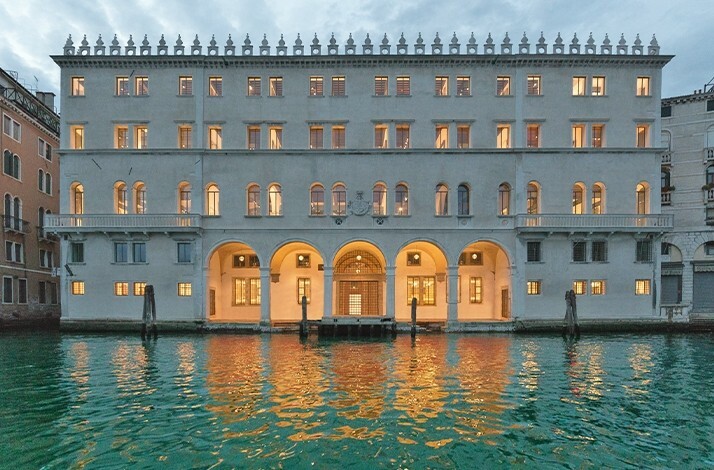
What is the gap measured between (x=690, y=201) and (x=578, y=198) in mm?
9444

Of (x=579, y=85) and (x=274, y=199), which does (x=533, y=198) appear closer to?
(x=579, y=85)

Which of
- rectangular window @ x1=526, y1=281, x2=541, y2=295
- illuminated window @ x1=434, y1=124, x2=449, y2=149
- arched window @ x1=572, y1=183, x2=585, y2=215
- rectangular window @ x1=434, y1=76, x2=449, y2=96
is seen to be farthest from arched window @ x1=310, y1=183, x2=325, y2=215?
arched window @ x1=572, y1=183, x2=585, y2=215

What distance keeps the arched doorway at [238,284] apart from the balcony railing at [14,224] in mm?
13849

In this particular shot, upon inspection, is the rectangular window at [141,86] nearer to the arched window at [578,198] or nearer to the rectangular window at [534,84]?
the rectangular window at [534,84]

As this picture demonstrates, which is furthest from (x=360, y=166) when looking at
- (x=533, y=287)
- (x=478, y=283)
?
(x=533, y=287)

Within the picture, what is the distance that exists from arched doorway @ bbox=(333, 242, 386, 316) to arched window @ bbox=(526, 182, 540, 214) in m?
9.90

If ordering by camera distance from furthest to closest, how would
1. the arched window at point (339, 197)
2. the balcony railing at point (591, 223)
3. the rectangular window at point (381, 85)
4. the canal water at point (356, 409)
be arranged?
the rectangular window at point (381, 85) < the arched window at point (339, 197) < the balcony railing at point (591, 223) < the canal water at point (356, 409)

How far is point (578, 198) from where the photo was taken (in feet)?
86.6

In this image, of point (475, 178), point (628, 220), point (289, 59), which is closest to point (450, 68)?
point (475, 178)

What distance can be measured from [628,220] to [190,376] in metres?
25.0

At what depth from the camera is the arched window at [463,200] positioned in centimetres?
2598

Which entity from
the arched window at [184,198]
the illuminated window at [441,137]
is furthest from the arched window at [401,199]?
the arched window at [184,198]

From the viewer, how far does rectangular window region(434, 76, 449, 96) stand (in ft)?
86.2

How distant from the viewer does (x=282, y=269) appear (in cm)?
2884
